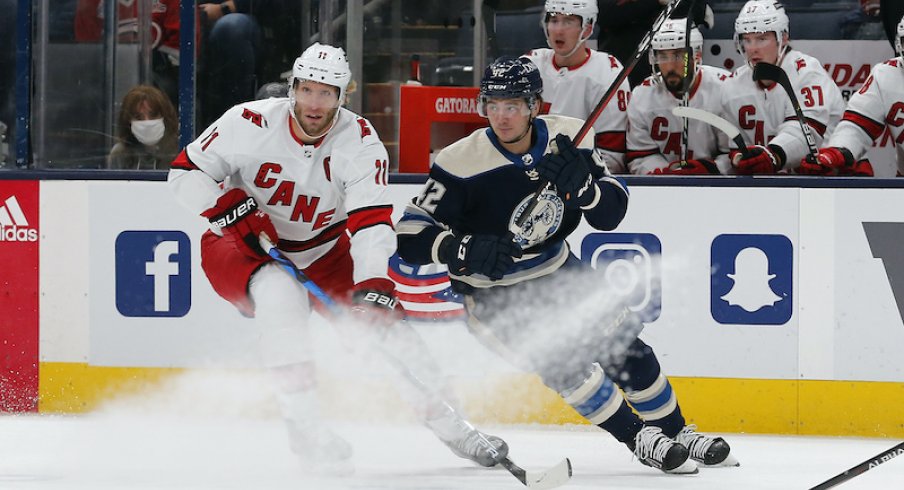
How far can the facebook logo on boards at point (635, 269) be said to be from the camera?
4773 millimetres

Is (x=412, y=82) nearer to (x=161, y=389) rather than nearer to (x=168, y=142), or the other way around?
(x=168, y=142)

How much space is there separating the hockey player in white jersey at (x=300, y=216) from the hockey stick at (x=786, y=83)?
1.55m

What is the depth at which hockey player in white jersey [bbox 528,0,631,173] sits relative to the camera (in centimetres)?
523

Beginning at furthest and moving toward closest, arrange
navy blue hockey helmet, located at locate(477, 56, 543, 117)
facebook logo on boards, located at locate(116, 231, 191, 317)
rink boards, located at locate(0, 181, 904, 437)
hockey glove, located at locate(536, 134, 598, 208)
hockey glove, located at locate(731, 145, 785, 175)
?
facebook logo on boards, located at locate(116, 231, 191, 317), hockey glove, located at locate(731, 145, 785, 175), rink boards, located at locate(0, 181, 904, 437), navy blue hockey helmet, located at locate(477, 56, 543, 117), hockey glove, located at locate(536, 134, 598, 208)

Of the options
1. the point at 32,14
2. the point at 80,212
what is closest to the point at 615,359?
the point at 80,212

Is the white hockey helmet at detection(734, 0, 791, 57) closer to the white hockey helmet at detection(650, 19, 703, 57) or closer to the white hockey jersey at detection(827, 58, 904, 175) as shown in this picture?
the white hockey helmet at detection(650, 19, 703, 57)

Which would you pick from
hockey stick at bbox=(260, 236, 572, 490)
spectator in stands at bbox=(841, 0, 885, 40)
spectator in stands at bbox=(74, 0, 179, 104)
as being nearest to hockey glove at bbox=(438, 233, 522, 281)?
hockey stick at bbox=(260, 236, 572, 490)

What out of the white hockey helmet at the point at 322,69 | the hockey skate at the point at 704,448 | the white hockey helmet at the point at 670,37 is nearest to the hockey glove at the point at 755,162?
the white hockey helmet at the point at 670,37

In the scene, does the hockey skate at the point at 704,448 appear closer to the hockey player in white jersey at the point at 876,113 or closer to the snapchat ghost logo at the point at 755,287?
the snapchat ghost logo at the point at 755,287

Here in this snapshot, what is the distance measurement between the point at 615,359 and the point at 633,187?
1001 millimetres

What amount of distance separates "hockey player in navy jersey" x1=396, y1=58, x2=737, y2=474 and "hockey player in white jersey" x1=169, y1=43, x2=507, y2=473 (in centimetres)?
22

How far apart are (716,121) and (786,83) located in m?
0.31

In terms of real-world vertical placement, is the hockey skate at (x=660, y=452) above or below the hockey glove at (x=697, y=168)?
below

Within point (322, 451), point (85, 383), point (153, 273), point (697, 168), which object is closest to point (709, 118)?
point (697, 168)
